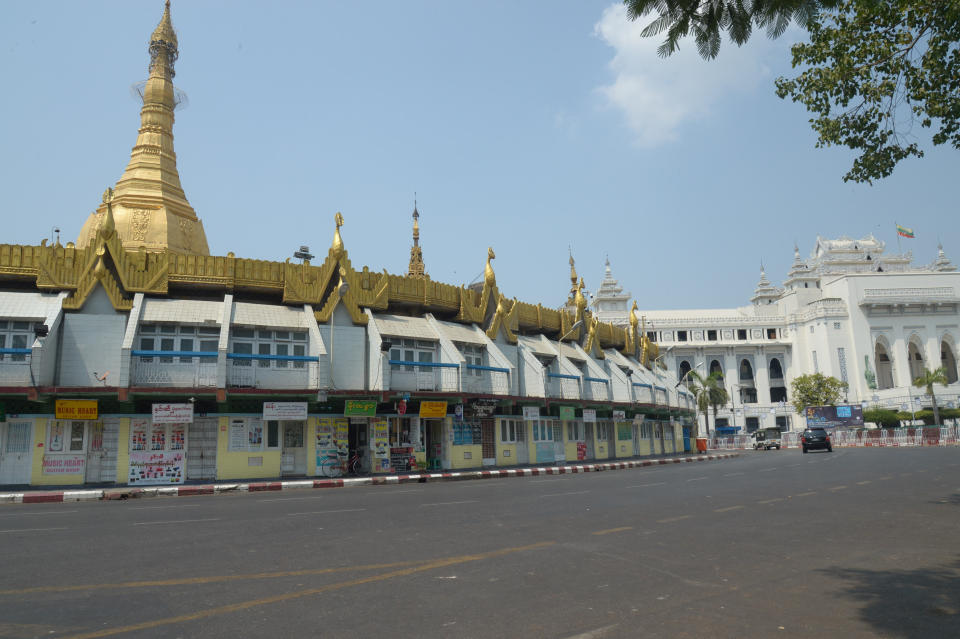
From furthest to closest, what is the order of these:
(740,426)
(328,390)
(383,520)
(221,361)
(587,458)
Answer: (740,426)
(587,458)
(328,390)
(221,361)
(383,520)

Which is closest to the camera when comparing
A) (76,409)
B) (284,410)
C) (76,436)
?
(76,409)

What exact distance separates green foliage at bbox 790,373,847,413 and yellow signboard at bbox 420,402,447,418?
6484 centimetres

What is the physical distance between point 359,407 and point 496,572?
18689mm

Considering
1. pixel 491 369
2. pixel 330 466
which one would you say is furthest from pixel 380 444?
pixel 491 369

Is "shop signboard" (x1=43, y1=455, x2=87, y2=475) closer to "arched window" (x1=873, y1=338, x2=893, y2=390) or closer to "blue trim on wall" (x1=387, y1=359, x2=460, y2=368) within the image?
"blue trim on wall" (x1=387, y1=359, x2=460, y2=368)

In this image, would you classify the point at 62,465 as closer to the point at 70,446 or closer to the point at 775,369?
the point at 70,446

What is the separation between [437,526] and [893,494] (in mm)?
10098

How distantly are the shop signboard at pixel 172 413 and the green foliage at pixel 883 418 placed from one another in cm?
6785

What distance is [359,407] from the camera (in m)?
24.5

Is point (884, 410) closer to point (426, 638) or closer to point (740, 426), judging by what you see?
point (740, 426)

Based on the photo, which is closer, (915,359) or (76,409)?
(76,409)

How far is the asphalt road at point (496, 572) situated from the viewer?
471 cm

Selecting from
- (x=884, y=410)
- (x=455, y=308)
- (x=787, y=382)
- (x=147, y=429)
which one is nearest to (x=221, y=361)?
(x=147, y=429)

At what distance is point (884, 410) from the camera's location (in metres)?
67.6
